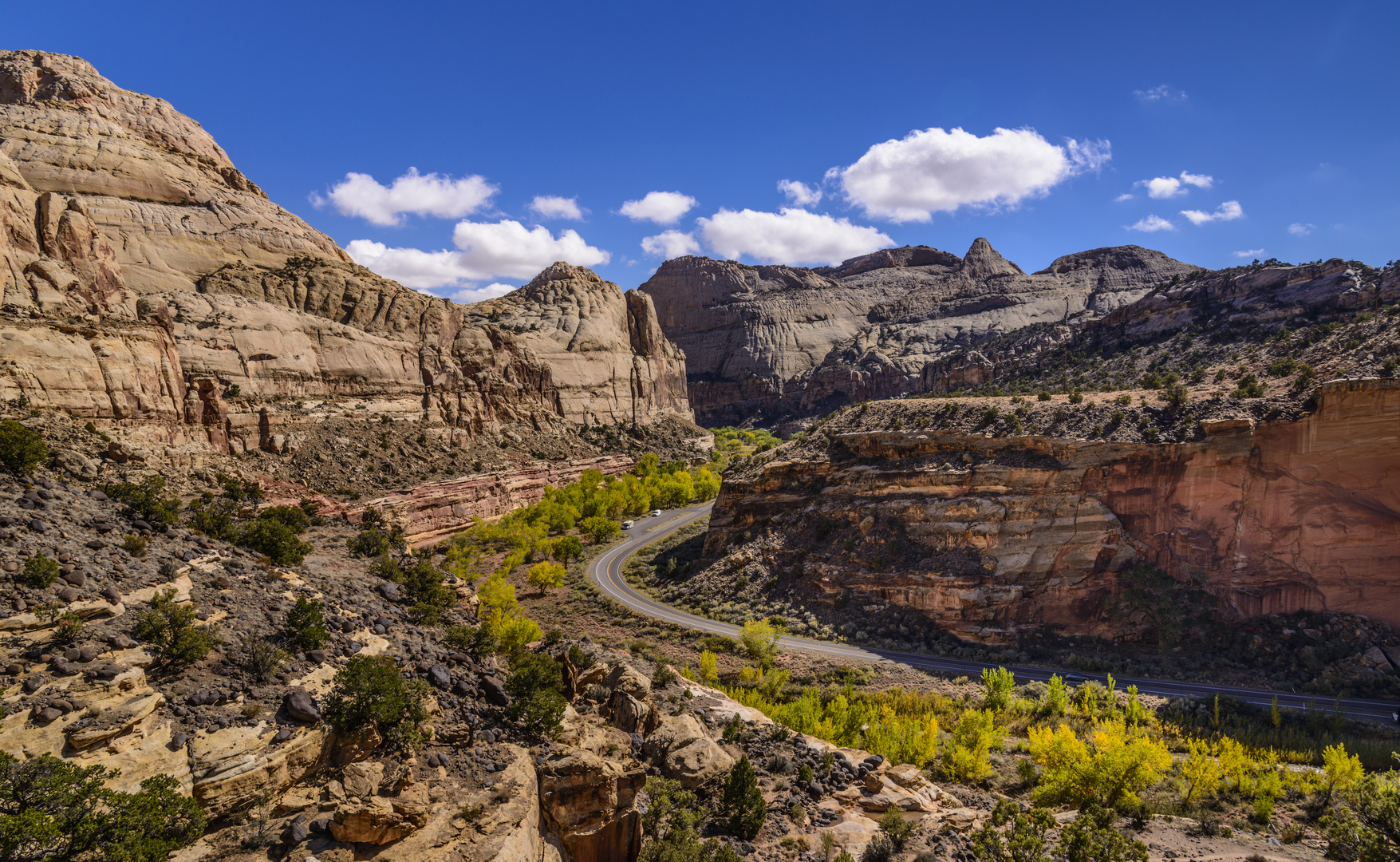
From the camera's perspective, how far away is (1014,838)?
16578 mm

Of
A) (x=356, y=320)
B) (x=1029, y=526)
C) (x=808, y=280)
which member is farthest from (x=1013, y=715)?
(x=808, y=280)

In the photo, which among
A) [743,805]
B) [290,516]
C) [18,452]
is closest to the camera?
[743,805]

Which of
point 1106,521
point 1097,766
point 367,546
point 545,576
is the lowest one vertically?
point 545,576

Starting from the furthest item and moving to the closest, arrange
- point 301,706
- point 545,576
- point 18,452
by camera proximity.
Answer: point 545,576 < point 18,452 < point 301,706

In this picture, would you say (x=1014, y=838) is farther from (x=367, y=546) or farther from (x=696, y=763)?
(x=367, y=546)

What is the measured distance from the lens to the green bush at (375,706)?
13.9 m

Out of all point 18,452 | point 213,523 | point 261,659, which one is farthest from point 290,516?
point 261,659

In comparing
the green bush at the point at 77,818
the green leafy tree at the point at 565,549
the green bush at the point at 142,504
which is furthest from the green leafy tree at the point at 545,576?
the green bush at the point at 77,818

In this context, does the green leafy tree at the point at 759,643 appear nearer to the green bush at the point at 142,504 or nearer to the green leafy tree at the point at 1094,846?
the green leafy tree at the point at 1094,846

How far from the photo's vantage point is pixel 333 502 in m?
47.3

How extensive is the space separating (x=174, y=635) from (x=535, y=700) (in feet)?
28.2

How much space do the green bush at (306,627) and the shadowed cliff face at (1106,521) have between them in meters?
33.7

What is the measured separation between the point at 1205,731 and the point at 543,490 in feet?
200

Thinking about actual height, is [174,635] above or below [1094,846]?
above
